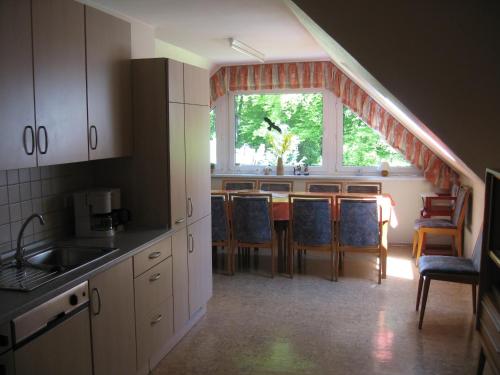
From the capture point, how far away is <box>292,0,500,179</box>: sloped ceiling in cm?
289

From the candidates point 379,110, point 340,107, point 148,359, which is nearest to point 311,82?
point 340,107

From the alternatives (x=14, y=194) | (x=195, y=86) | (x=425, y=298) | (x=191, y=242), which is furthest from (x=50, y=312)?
(x=425, y=298)

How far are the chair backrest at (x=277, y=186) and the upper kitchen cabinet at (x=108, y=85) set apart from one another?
3162mm

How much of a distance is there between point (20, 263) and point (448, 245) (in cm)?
507

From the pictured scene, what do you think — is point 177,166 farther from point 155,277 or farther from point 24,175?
point 24,175

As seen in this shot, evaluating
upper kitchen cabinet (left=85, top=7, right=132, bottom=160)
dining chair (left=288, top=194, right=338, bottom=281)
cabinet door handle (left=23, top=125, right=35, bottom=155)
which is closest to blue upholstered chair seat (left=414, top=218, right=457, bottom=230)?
dining chair (left=288, top=194, right=338, bottom=281)

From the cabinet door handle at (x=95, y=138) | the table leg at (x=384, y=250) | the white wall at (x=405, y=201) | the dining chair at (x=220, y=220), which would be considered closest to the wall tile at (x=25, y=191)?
the cabinet door handle at (x=95, y=138)

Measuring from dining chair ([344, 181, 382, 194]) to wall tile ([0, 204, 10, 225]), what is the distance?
4.29 meters

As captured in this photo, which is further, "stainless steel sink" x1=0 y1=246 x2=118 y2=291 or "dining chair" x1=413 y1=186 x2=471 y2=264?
"dining chair" x1=413 y1=186 x2=471 y2=264

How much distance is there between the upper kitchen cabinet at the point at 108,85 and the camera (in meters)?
2.87

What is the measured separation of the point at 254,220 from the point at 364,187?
68.0 inches

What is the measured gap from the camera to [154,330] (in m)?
3.13

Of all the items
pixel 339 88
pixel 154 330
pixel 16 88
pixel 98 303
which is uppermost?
pixel 339 88

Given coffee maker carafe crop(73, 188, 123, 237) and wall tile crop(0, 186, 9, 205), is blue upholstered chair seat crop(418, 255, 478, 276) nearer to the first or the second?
coffee maker carafe crop(73, 188, 123, 237)
